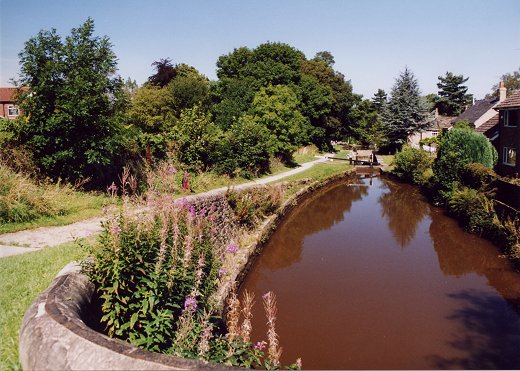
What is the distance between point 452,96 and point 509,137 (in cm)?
5621

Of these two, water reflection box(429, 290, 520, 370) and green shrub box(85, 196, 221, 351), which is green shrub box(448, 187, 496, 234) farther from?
green shrub box(85, 196, 221, 351)

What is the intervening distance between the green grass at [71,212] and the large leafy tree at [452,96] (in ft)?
244

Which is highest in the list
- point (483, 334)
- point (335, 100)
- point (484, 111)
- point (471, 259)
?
point (335, 100)

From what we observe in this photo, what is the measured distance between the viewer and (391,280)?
1078cm

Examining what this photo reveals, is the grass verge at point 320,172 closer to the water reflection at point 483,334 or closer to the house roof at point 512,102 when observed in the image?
the house roof at point 512,102

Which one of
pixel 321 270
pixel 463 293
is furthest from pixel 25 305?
pixel 463 293

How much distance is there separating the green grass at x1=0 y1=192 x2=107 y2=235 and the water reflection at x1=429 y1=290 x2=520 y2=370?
30.3 feet

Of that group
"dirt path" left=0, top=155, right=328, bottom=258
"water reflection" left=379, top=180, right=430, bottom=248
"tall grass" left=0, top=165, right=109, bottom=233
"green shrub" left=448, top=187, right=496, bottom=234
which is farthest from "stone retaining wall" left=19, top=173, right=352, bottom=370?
"green shrub" left=448, top=187, right=496, bottom=234

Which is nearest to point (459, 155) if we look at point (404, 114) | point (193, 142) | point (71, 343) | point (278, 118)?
point (278, 118)

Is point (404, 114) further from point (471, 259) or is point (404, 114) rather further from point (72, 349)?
point (72, 349)

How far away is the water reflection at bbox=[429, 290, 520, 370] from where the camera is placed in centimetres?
677

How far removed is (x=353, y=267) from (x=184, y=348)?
8.29m

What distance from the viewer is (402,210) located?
827 inches

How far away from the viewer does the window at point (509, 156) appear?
890 inches
